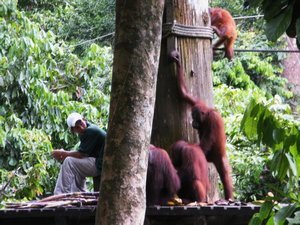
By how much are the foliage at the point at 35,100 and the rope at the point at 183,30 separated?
286 centimetres

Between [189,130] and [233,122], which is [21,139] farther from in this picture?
[189,130]

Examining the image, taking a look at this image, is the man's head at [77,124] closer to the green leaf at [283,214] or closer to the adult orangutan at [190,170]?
the adult orangutan at [190,170]

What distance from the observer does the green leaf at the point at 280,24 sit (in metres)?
2.16

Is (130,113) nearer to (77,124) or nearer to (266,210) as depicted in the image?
(266,210)

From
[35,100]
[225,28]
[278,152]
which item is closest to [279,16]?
[278,152]

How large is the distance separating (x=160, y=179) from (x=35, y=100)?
12.5 ft

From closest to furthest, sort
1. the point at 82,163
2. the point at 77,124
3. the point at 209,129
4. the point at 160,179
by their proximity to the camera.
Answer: the point at 160,179, the point at 209,129, the point at 82,163, the point at 77,124

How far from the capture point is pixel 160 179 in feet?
15.9

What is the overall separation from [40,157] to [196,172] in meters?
3.47

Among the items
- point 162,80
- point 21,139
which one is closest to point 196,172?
point 162,80

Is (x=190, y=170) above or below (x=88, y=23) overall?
below

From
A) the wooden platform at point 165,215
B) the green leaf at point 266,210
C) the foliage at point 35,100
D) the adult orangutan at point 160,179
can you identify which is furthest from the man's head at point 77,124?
the green leaf at point 266,210

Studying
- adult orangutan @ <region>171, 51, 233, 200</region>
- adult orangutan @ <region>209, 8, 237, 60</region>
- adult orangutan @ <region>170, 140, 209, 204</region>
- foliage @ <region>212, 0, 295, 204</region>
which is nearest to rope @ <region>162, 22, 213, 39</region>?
adult orangutan @ <region>171, 51, 233, 200</region>

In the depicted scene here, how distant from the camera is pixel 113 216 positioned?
2.35m
